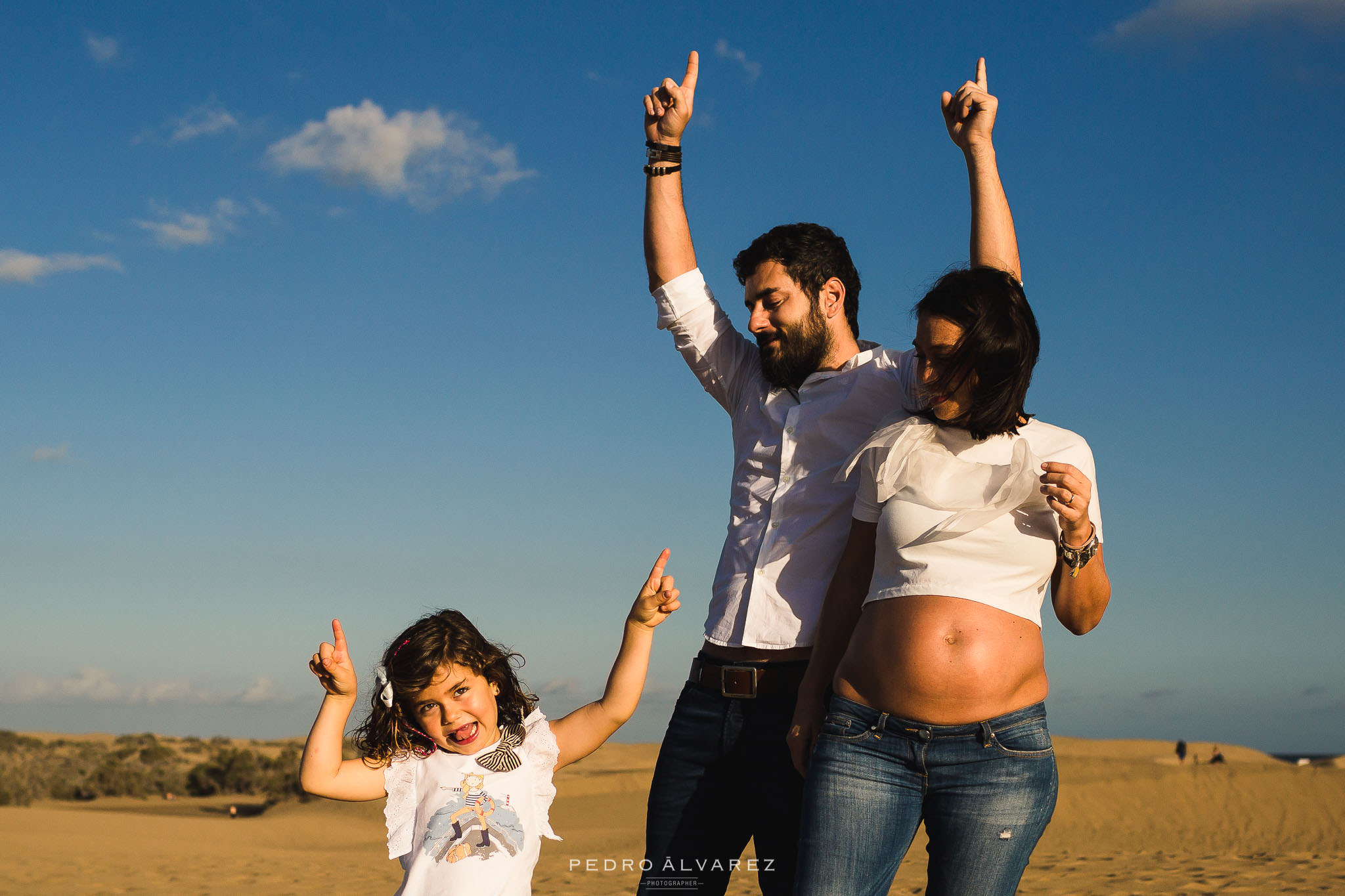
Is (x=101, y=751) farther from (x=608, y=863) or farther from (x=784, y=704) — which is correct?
(x=784, y=704)

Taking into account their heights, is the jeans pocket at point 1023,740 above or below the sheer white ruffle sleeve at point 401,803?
above

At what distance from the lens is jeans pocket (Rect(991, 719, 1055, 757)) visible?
260 centimetres

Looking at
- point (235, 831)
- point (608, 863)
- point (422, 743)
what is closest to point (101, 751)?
point (235, 831)

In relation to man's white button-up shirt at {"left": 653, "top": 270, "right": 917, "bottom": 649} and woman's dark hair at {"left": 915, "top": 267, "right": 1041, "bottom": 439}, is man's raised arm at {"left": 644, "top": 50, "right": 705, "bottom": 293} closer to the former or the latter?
man's white button-up shirt at {"left": 653, "top": 270, "right": 917, "bottom": 649}

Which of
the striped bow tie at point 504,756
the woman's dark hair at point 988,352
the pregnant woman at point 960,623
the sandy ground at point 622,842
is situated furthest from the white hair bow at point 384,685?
the sandy ground at point 622,842

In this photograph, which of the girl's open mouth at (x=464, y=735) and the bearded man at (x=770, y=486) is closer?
the bearded man at (x=770, y=486)

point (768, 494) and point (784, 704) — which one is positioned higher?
point (768, 494)

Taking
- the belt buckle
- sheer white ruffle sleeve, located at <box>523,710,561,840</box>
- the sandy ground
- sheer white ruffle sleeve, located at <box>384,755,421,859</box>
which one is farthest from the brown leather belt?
the sandy ground

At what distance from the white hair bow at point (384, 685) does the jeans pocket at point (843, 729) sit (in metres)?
1.33

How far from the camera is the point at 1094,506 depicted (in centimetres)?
274

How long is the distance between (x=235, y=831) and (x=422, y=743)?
18.9 metres

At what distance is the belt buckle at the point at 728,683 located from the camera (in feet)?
10.5

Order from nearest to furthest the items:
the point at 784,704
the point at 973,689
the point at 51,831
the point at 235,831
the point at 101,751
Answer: the point at 973,689, the point at 784,704, the point at 51,831, the point at 235,831, the point at 101,751

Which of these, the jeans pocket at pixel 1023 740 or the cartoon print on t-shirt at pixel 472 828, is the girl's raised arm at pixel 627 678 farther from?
the jeans pocket at pixel 1023 740
